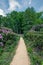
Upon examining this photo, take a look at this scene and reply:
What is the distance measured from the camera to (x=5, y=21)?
184ft

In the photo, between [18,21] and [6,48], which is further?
[18,21]

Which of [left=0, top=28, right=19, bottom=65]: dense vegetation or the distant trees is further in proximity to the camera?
the distant trees

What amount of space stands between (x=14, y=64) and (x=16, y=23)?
48078mm

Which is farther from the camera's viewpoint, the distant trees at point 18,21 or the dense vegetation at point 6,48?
the distant trees at point 18,21

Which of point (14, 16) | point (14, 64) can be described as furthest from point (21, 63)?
point (14, 16)

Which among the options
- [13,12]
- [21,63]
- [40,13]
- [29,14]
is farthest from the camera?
Result: [13,12]

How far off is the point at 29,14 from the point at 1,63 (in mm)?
37427

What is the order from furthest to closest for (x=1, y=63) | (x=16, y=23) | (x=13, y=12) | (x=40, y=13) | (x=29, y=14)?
1. (x=13, y=12)
2. (x=16, y=23)
3. (x=40, y=13)
4. (x=29, y=14)
5. (x=1, y=63)

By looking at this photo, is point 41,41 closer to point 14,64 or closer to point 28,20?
point 14,64

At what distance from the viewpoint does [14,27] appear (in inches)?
2282

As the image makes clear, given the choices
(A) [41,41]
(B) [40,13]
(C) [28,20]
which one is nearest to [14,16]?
(B) [40,13]

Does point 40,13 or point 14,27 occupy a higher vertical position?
point 40,13

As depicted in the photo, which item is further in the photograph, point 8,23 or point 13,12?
point 13,12

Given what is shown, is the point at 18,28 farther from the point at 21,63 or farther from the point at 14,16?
the point at 21,63
